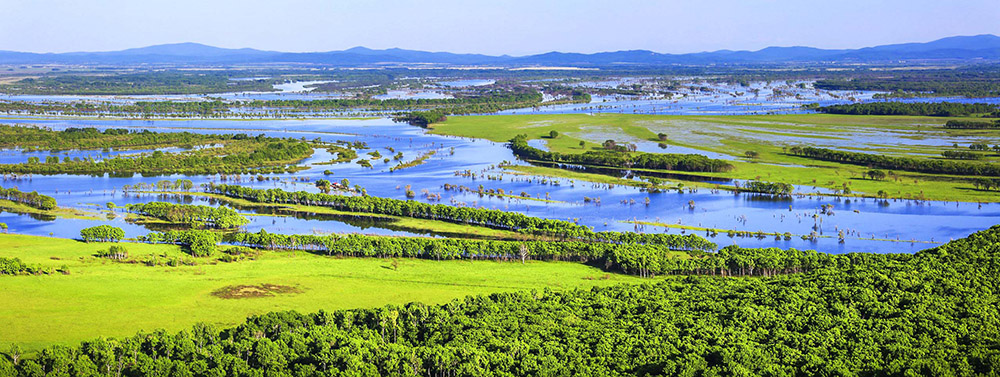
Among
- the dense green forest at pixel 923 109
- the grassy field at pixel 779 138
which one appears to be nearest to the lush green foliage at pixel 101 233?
the grassy field at pixel 779 138

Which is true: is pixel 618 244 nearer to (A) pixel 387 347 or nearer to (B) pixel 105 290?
(A) pixel 387 347

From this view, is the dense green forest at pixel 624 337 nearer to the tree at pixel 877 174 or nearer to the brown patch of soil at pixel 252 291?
the brown patch of soil at pixel 252 291

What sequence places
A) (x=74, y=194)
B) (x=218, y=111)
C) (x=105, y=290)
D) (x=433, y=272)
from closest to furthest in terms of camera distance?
(x=105, y=290), (x=433, y=272), (x=74, y=194), (x=218, y=111)

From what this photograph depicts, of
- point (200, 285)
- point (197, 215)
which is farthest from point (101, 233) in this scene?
point (200, 285)

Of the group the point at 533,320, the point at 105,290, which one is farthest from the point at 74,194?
the point at 533,320

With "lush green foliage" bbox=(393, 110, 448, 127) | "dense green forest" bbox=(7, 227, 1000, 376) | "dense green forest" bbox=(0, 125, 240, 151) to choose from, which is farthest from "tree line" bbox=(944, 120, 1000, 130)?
"dense green forest" bbox=(0, 125, 240, 151)

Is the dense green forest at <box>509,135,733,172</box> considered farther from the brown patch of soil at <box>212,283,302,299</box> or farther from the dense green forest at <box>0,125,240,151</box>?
the brown patch of soil at <box>212,283,302,299</box>

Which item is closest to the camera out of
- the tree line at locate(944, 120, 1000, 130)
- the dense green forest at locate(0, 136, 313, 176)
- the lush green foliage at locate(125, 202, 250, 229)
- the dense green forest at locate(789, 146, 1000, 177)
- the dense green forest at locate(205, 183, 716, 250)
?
the dense green forest at locate(205, 183, 716, 250)
